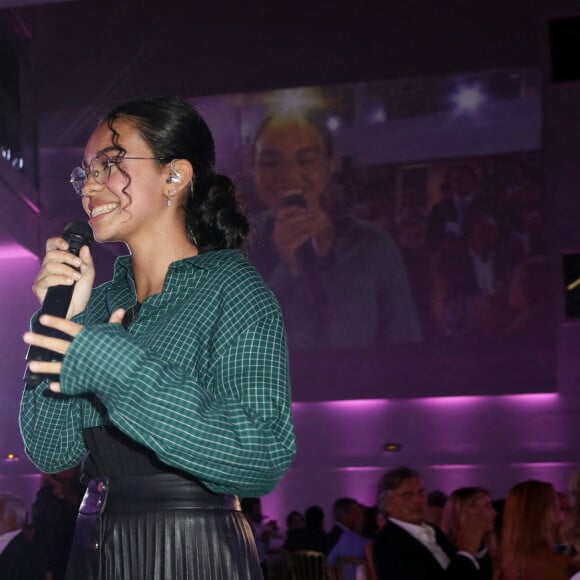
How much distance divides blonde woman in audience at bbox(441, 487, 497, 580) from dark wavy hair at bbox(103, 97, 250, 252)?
10.5 feet

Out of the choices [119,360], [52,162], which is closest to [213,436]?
[119,360]

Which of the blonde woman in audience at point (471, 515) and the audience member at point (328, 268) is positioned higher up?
the audience member at point (328, 268)

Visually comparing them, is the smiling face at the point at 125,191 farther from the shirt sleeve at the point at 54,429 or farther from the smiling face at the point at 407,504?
the smiling face at the point at 407,504

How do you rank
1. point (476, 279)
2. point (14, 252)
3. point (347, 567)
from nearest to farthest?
point (347, 567), point (476, 279), point (14, 252)

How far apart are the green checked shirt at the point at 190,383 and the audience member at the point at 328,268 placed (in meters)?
8.15

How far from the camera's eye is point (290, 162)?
973 cm

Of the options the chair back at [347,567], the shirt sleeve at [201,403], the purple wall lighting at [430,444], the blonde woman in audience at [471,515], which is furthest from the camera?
the purple wall lighting at [430,444]

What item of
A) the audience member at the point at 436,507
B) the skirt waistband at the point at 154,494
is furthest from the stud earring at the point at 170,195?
the audience member at the point at 436,507

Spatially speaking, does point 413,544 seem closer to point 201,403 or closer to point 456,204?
point 201,403

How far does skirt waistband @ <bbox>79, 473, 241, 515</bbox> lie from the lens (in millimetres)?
1167

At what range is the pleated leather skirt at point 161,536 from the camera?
1.15 metres

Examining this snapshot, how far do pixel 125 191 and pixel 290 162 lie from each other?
8483mm

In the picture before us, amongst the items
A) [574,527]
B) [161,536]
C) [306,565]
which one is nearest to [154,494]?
[161,536]

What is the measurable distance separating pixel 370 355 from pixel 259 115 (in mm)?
2637
